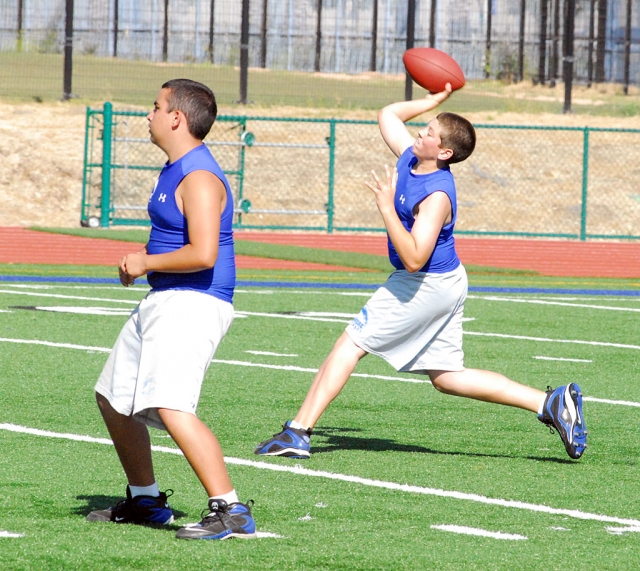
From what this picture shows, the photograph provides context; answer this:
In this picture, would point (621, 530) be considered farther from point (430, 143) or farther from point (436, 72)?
point (436, 72)

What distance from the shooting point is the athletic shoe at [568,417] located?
705cm

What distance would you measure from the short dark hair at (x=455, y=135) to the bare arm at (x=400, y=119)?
530 millimetres

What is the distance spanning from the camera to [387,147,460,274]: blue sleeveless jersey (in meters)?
7.02

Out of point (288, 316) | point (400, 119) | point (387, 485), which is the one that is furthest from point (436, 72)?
point (288, 316)

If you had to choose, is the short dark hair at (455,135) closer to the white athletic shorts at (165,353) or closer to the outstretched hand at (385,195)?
the outstretched hand at (385,195)

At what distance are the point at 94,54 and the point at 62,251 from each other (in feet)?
54.2

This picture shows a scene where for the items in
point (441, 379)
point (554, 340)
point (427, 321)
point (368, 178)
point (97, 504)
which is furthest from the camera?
point (368, 178)

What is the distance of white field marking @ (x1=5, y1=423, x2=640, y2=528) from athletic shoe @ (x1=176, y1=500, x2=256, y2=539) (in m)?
1.25

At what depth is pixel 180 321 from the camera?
5.28 metres

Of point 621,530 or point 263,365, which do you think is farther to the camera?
point 263,365

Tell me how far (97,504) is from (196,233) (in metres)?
1.40

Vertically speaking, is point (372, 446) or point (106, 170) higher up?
point (106, 170)

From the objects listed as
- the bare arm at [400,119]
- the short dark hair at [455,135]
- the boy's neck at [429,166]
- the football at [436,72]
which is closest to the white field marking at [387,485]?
the boy's neck at [429,166]

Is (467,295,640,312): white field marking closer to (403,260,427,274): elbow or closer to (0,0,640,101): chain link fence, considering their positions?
(403,260,427,274): elbow
